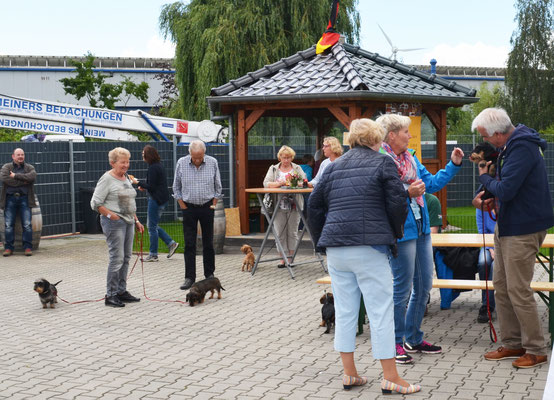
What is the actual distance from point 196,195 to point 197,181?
182 mm

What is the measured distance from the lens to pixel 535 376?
19.9 ft

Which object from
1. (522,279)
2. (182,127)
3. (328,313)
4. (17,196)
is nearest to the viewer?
(522,279)

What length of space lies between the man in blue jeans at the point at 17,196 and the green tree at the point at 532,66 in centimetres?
4220

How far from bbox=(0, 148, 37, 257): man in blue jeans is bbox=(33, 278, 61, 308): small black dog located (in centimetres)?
556

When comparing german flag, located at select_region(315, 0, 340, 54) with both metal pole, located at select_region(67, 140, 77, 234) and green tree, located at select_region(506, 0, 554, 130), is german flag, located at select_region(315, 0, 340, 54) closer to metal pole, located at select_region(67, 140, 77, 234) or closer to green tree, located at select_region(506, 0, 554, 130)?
metal pole, located at select_region(67, 140, 77, 234)

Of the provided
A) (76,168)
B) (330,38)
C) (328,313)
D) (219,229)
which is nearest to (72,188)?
(76,168)

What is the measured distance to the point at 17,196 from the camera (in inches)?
574

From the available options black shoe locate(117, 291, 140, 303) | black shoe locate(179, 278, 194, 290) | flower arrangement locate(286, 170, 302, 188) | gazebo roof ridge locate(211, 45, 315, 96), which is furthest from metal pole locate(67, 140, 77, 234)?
black shoe locate(117, 291, 140, 303)

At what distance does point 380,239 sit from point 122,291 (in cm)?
501

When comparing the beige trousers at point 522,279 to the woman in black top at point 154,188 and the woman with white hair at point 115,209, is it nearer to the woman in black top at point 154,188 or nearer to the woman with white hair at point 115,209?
the woman with white hair at point 115,209

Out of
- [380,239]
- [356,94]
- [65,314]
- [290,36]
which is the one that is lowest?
[65,314]

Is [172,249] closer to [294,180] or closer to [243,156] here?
[243,156]

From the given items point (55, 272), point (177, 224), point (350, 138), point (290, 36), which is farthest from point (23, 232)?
point (290, 36)

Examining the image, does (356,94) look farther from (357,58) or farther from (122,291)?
(122,291)
